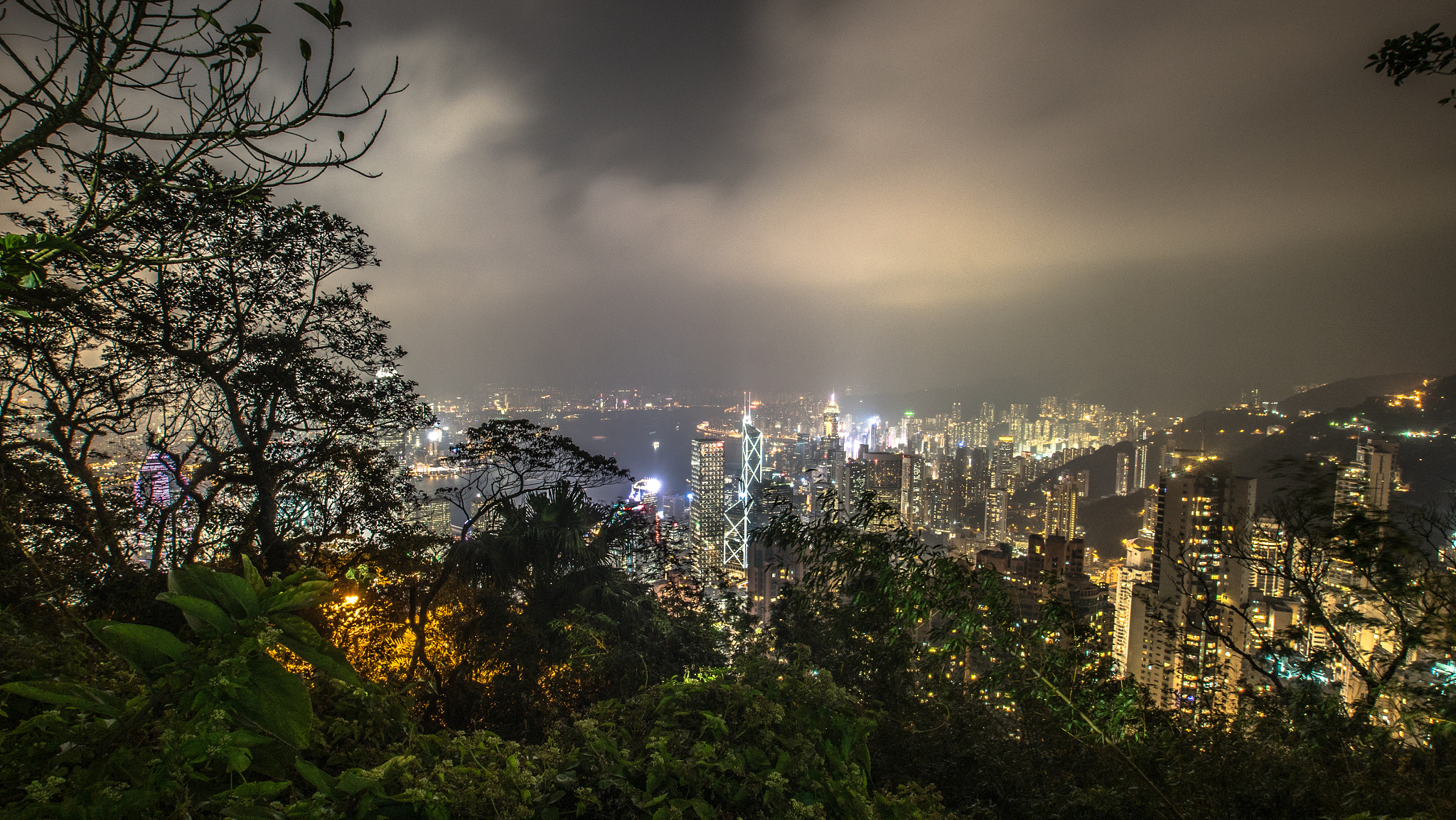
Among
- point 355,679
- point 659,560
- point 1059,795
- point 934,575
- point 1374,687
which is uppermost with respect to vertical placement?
point 355,679

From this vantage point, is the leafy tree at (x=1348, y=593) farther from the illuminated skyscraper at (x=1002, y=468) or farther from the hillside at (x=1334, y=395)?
the illuminated skyscraper at (x=1002, y=468)

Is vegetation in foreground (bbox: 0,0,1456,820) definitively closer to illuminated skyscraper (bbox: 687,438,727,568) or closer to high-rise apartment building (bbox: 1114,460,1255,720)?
high-rise apartment building (bbox: 1114,460,1255,720)

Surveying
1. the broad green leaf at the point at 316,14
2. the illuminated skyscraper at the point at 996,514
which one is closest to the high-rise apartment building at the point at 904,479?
the illuminated skyscraper at the point at 996,514

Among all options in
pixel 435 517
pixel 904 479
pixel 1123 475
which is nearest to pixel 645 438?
pixel 904 479

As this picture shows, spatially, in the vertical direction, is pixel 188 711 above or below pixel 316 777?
above

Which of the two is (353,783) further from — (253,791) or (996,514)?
(996,514)

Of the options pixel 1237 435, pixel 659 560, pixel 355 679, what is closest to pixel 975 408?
pixel 1237 435

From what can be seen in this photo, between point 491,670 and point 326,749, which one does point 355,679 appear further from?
point 491,670
